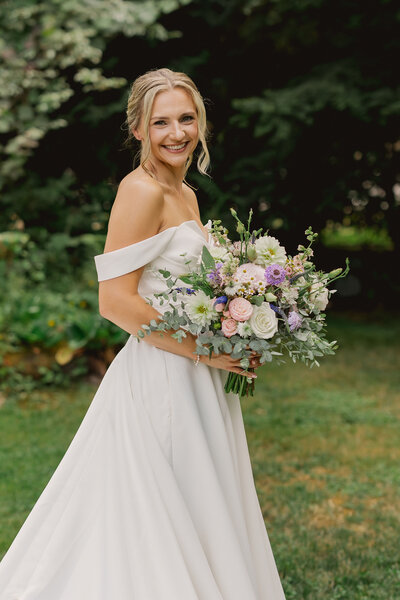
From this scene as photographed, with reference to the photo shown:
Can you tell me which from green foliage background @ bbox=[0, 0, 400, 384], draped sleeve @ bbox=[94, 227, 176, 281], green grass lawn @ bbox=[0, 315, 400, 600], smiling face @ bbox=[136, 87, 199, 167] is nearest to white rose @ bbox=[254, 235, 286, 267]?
draped sleeve @ bbox=[94, 227, 176, 281]

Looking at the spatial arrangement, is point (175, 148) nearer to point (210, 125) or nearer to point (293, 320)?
point (293, 320)

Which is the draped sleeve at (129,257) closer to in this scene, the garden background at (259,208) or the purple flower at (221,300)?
the purple flower at (221,300)

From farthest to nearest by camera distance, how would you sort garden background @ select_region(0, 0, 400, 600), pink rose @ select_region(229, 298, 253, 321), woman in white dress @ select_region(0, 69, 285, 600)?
garden background @ select_region(0, 0, 400, 600), woman in white dress @ select_region(0, 69, 285, 600), pink rose @ select_region(229, 298, 253, 321)

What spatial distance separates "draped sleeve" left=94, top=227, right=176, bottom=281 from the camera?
232cm

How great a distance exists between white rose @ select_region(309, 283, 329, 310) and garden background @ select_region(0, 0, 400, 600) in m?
1.66

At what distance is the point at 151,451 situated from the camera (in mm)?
2385

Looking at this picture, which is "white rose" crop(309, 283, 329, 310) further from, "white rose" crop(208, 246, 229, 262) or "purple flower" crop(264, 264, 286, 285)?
"white rose" crop(208, 246, 229, 262)

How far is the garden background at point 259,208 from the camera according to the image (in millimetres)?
4590

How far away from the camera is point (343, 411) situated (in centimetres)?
643

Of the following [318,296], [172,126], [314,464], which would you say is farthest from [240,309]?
[314,464]

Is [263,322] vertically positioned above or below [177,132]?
below

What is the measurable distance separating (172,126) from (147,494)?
1277mm

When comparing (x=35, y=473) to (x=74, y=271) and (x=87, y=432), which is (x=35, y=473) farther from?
(x=74, y=271)

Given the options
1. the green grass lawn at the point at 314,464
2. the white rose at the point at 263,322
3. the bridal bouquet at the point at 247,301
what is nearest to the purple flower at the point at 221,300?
the bridal bouquet at the point at 247,301
